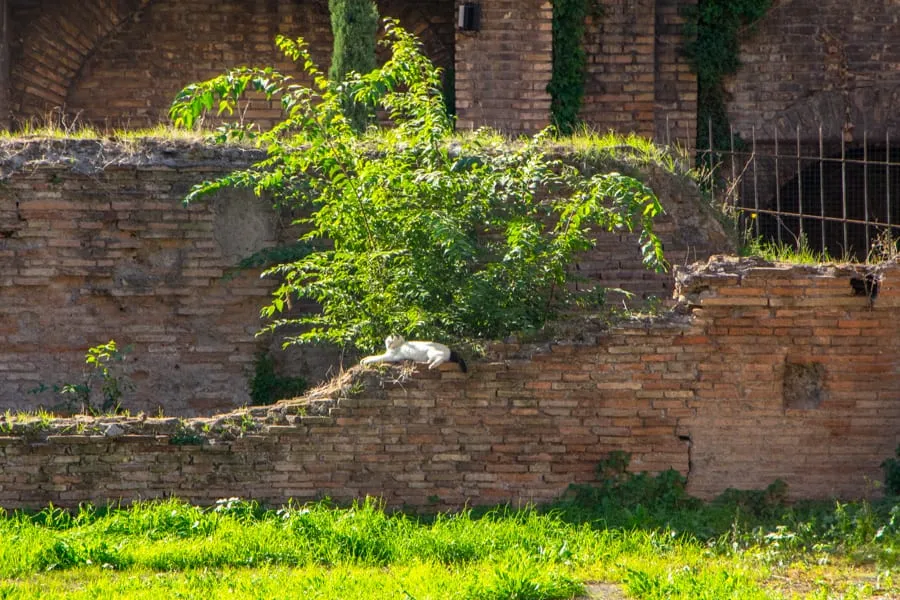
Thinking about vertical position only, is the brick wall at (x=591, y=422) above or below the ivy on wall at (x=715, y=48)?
below

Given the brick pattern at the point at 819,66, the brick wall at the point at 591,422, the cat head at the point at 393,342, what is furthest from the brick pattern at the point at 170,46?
the brick wall at the point at 591,422

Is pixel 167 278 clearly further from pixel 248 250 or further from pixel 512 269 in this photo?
pixel 512 269

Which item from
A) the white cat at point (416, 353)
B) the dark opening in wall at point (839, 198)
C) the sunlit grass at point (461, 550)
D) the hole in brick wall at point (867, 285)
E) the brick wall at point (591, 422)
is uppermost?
the dark opening in wall at point (839, 198)

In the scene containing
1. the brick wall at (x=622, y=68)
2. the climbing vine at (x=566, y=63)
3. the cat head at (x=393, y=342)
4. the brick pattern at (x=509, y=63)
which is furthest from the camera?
the brick wall at (x=622, y=68)

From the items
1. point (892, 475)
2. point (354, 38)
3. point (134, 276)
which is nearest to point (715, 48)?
point (354, 38)

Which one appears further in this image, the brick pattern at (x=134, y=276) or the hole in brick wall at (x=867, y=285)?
the brick pattern at (x=134, y=276)

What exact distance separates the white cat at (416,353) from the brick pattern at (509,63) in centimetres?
410

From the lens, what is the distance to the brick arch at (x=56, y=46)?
11836 millimetres

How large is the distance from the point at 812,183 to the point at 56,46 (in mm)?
7718

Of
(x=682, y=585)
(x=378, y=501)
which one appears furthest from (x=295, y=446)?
(x=682, y=585)

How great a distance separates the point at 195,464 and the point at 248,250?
6.67ft

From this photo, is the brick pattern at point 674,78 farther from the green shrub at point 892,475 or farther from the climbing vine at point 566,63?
the green shrub at point 892,475

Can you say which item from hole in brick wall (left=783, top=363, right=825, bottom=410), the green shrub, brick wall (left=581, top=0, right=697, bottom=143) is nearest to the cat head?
hole in brick wall (left=783, top=363, right=825, bottom=410)

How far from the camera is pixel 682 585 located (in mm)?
5594
